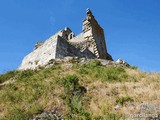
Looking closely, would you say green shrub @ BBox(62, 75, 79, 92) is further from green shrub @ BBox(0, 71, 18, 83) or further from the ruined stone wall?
the ruined stone wall

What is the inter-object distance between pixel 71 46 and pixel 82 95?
→ 943cm

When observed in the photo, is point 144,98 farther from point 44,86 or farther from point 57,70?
point 57,70

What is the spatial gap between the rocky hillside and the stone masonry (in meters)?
3.16

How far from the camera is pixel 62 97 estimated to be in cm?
1223

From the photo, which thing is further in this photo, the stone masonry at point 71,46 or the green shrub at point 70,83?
the stone masonry at point 71,46

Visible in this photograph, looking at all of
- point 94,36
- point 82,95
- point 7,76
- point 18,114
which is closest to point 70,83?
point 82,95

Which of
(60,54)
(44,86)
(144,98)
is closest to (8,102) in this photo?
(44,86)

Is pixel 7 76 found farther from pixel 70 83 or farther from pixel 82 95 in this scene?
pixel 82 95

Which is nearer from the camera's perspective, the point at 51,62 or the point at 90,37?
the point at 51,62

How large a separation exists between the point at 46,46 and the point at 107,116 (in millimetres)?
12265

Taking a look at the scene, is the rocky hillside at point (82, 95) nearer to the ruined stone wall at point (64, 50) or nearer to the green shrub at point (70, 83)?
the green shrub at point (70, 83)

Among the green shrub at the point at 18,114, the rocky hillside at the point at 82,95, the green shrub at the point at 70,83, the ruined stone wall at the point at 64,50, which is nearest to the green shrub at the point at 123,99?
the rocky hillside at the point at 82,95

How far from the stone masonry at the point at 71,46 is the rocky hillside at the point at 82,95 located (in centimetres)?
316

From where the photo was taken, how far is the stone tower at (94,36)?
26.3 meters
